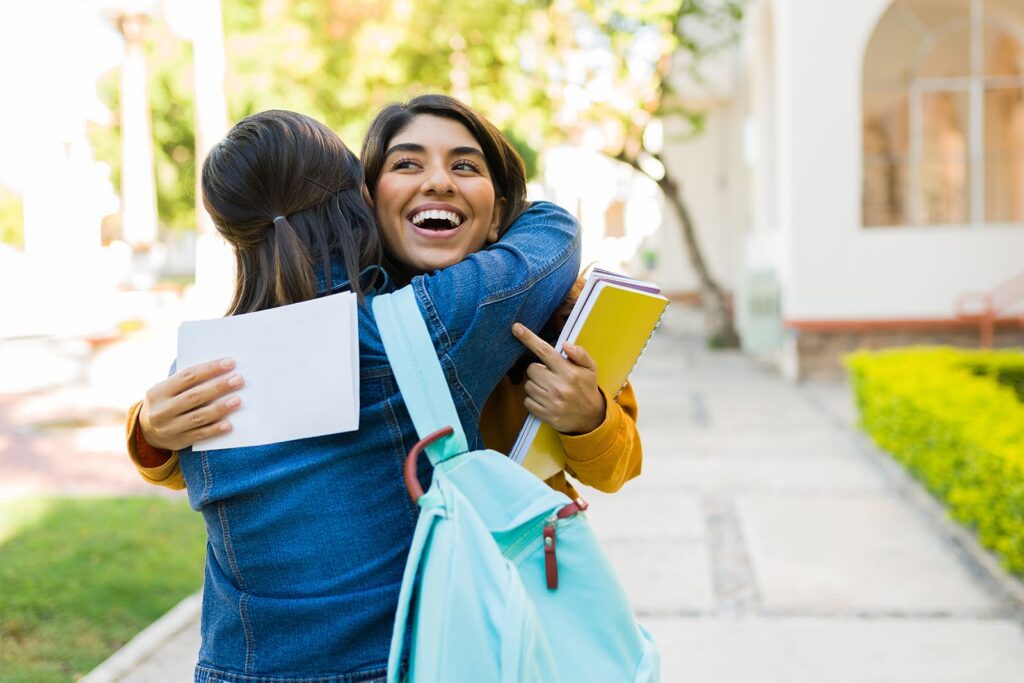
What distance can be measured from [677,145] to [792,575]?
16.5 meters

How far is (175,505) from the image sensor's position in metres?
5.52

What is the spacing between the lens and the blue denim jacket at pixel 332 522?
1.41m

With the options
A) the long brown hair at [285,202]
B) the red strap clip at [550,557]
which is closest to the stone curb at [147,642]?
the long brown hair at [285,202]

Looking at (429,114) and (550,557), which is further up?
(429,114)

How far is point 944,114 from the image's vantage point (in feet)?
45.7

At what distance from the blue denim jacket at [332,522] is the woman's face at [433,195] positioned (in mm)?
202

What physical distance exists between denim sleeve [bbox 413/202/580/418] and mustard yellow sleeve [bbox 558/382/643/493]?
0.19 metres

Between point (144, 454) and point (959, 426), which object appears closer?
point (144, 454)

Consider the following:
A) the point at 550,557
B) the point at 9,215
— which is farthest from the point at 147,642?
the point at 9,215

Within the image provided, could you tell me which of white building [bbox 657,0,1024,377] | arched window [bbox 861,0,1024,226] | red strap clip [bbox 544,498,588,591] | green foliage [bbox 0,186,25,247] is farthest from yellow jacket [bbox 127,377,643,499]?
green foliage [bbox 0,186,25,247]

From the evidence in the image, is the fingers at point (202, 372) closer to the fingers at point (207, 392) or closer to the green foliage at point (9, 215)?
the fingers at point (207, 392)

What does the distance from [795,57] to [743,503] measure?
6138 millimetres

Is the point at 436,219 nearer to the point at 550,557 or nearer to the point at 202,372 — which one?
the point at 202,372

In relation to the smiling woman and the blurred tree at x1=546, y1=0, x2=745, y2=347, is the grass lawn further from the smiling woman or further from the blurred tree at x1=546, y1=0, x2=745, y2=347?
the blurred tree at x1=546, y1=0, x2=745, y2=347
